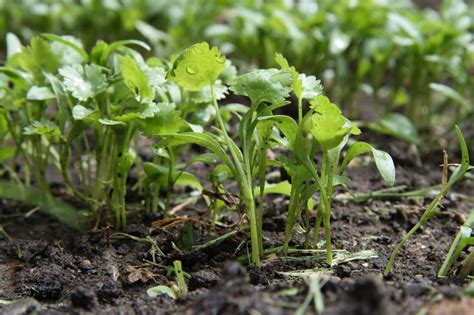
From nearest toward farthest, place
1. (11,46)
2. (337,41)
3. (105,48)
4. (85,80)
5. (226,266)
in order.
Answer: (226,266) → (85,80) → (105,48) → (11,46) → (337,41)

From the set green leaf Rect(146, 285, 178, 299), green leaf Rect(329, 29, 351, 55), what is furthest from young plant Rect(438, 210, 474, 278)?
green leaf Rect(329, 29, 351, 55)

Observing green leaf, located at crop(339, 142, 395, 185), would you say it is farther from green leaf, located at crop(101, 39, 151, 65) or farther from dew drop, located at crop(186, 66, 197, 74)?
green leaf, located at crop(101, 39, 151, 65)

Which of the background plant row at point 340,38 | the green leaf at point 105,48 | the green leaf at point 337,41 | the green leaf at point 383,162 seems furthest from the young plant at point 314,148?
the green leaf at point 337,41

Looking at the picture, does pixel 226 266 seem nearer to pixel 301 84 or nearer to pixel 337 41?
pixel 301 84

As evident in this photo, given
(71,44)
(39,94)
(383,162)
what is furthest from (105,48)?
(383,162)

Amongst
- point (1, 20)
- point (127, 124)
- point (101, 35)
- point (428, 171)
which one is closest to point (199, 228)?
point (127, 124)

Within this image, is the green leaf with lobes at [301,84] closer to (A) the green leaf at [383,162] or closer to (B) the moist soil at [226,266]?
(A) the green leaf at [383,162]
